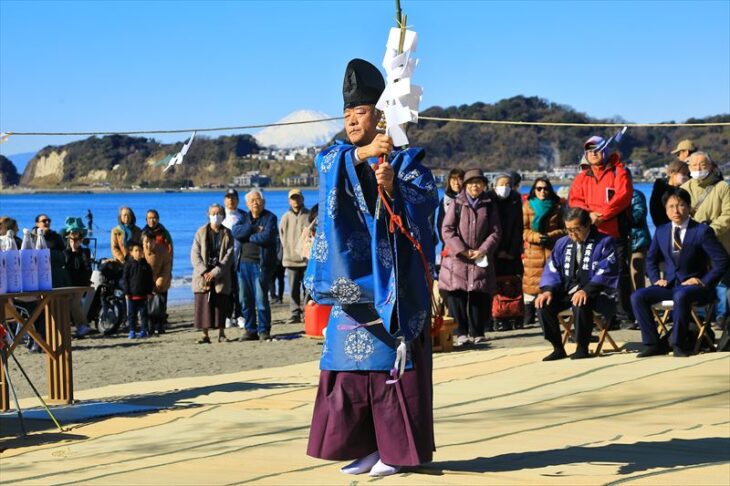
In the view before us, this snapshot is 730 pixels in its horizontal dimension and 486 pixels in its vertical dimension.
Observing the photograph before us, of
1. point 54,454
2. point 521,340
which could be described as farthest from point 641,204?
point 54,454

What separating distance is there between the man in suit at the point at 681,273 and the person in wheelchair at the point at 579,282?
295 mm

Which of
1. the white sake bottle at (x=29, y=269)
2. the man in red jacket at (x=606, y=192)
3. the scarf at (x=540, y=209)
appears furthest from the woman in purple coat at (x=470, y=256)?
the white sake bottle at (x=29, y=269)

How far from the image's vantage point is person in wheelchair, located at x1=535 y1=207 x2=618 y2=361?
10594mm

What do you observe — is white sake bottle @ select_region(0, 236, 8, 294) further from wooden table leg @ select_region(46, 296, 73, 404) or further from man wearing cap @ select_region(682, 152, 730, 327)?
man wearing cap @ select_region(682, 152, 730, 327)

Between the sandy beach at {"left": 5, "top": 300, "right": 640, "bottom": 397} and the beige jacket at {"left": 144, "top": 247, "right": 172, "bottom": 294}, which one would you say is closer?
the sandy beach at {"left": 5, "top": 300, "right": 640, "bottom": 397}

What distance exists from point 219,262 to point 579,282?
14.5ft

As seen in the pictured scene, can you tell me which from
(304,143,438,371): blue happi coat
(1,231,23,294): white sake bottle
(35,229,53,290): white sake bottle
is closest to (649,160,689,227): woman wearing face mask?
(35,229,53,290): white sake bottle

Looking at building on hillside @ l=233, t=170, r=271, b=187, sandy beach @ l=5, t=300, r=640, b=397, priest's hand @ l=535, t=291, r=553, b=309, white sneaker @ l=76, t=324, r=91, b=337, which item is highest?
building on hillside @ l=233, t=170, r=271, b=187

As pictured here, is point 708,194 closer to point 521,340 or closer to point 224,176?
point 521,340

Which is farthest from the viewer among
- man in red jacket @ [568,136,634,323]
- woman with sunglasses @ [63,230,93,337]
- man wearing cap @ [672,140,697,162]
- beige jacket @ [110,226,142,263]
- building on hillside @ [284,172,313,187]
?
building on hillside @ [284,172,313,187]

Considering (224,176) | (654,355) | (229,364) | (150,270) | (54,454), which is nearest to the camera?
(54,454)

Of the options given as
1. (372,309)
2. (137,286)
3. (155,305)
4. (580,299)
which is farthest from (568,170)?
(372,309)

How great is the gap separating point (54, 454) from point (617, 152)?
22.3 feet

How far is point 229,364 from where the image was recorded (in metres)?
11.7
